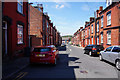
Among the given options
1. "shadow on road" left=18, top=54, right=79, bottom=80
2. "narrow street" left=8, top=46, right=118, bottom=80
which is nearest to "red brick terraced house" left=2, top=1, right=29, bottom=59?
"narrow street" left=8, top=46, right=118, bottom=80

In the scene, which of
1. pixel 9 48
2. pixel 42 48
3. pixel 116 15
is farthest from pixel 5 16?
pixel 116 15

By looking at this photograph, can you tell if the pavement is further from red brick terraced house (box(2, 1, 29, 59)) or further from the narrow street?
red brick terraced house (box(2, 1, 29, 59))

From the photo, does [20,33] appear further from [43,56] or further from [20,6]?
[43,56]

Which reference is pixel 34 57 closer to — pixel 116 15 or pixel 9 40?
pixel 9 40

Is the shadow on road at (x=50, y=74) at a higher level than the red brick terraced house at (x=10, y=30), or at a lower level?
lower

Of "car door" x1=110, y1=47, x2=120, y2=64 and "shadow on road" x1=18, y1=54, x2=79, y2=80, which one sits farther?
"car door" x1=110, y1=47, x2=120, y2=64

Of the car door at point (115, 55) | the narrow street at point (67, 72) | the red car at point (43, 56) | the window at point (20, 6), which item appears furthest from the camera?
the window at point (20, 6)

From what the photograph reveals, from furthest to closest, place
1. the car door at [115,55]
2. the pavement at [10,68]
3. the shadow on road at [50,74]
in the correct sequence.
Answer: the car door at [115,55] → the pavement at [10,68] → the shadow on road at [50,74]

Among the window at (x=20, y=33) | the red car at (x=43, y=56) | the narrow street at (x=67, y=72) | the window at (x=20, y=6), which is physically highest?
the window at (x=20, y=6)

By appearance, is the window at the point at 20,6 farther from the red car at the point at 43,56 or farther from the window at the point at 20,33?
the red car at the point at 43,56

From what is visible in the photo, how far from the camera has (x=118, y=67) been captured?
6355mm

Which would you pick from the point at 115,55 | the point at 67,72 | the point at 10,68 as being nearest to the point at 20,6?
the point at 10,68

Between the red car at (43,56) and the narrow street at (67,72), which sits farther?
the red car at (43,56)

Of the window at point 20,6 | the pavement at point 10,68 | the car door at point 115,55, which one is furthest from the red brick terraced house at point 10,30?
the car door at point 115,55
